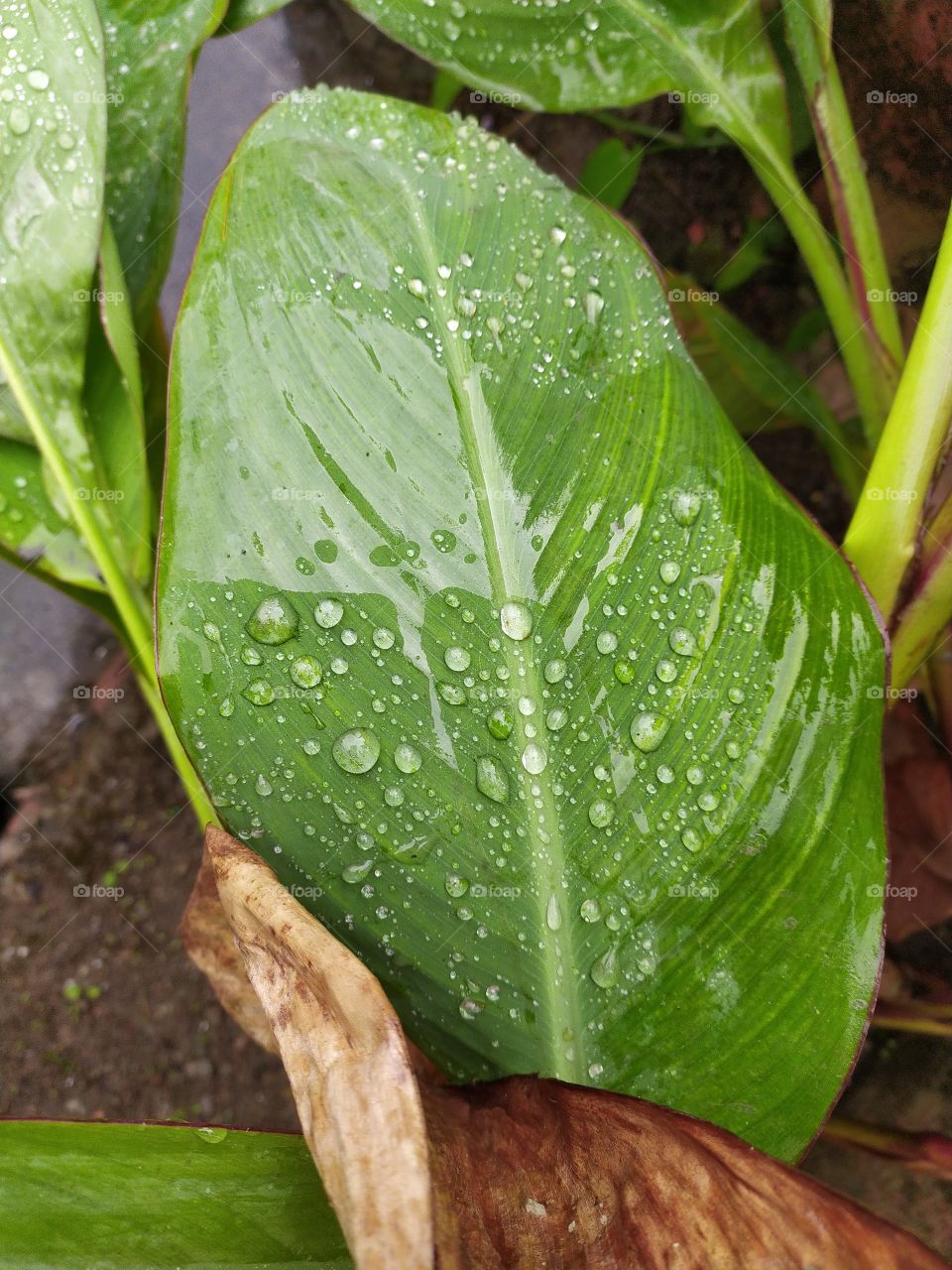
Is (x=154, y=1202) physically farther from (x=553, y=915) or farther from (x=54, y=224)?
(x=54, y=224)

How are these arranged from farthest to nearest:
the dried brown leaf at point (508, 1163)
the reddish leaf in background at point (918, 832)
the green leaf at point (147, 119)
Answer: the reddish leaf in background at point (918, 832), the green leaf at point (147, 119), the dried brown leaf at point (508, 1163)

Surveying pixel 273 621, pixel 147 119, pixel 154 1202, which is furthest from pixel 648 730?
pixel 147 119

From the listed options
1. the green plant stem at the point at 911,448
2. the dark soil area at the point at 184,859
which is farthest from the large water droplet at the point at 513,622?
the dark soil area at the point at 184,859

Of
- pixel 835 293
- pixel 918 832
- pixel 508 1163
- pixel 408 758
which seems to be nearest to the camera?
pixel 508 1163

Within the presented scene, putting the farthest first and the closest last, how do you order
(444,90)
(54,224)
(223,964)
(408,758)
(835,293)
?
(444,90), (835,293), (223,964), (54,224), (408,758)

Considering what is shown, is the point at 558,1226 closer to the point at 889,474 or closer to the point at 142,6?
the point at 889,474

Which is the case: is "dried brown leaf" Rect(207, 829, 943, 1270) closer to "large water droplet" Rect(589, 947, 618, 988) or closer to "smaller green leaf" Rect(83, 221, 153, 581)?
"large water droplet" Rect(589, 947, 618, 988)

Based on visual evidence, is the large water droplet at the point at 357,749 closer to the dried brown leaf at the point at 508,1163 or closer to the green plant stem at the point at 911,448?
the dried brown leaf at the point at 508,1163
